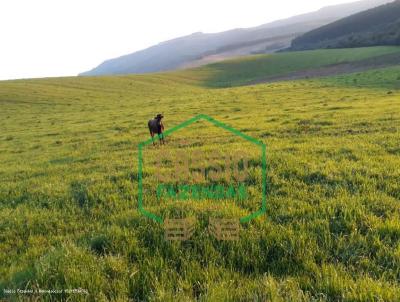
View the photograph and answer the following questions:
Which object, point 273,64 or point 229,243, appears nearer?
point 229,243

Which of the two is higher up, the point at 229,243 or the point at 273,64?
the point at 273,64

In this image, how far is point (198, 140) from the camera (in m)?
16.1

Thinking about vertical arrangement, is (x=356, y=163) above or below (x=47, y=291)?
below

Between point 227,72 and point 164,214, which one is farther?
point 227,72

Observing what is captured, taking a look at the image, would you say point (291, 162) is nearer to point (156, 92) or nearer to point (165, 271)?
point (165, 271)

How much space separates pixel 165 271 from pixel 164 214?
1.84m

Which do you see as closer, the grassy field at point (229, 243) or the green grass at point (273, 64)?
the grassy field at point (229, 243)

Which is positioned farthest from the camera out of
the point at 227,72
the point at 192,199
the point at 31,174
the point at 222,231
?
the point at 227,72

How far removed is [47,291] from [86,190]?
450cm

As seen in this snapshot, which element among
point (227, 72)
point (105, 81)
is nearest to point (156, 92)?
point (105, 81)

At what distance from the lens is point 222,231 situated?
5656 millimetres

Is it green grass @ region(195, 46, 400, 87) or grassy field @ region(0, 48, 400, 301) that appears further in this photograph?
green grass @ region(195, 46, 400, 87)

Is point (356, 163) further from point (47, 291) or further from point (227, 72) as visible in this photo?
point (227, 72)

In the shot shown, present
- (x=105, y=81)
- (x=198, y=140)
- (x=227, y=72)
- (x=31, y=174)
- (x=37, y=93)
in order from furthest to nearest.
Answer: (x=227, y=72) → (x=105, y=81) → (x=37, y=93) → (x=198, y=140) → (x=31, y=174)
